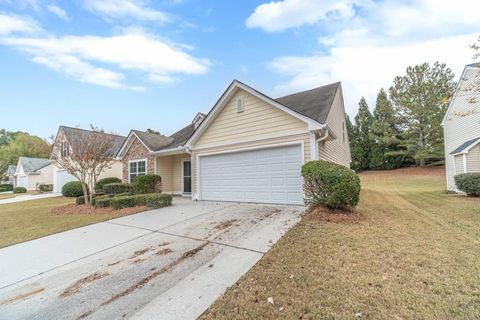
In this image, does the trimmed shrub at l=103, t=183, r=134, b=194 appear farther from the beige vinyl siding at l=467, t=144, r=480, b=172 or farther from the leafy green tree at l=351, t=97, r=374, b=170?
the leafy green tree at l=351, t=97, r=374, b=170

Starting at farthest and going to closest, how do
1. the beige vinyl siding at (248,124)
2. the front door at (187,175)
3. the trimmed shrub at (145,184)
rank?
the front door at (187,175), the trimmed shrub at (145,184), the beige vinyl siding at (248,124)

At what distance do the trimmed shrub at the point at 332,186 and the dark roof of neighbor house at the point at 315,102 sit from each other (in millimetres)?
2509

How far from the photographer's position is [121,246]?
5.48 metres

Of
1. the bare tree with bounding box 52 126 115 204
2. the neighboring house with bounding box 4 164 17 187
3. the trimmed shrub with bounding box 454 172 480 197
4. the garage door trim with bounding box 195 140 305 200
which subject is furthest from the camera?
the neighboring house with bounding box 4 164 17 187

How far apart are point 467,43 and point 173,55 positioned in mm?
12568

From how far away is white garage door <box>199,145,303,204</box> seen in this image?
8.73m

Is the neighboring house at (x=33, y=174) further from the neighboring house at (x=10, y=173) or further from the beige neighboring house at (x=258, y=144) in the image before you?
the beige neighboring house at (x=258, y=144)

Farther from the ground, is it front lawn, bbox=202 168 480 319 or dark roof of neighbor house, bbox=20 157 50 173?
dark roof of neighbor house, bbox=20 157 50 173

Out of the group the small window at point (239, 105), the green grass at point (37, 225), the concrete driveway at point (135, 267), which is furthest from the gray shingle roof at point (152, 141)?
the concrete driveway at point (135, 267)

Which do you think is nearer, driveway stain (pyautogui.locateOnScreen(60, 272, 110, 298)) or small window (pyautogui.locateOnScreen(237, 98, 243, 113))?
driveway stain (pyautogui.locateOnScreen(60, 272, 110, 298))

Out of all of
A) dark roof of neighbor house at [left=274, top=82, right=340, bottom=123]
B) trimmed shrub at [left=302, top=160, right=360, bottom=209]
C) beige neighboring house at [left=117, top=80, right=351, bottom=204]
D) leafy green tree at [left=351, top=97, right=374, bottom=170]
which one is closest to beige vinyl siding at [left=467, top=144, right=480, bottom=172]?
beige neighboring house at [left=117, top=80, right=351, bottom=204]

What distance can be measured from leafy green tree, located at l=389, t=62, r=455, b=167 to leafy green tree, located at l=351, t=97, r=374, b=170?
4616mm

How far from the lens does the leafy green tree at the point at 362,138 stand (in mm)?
33438

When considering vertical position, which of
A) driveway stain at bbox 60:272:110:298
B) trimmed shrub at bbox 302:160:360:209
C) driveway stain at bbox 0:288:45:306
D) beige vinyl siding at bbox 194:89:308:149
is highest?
beige vinyl siding at bbox 194:89:308:149
